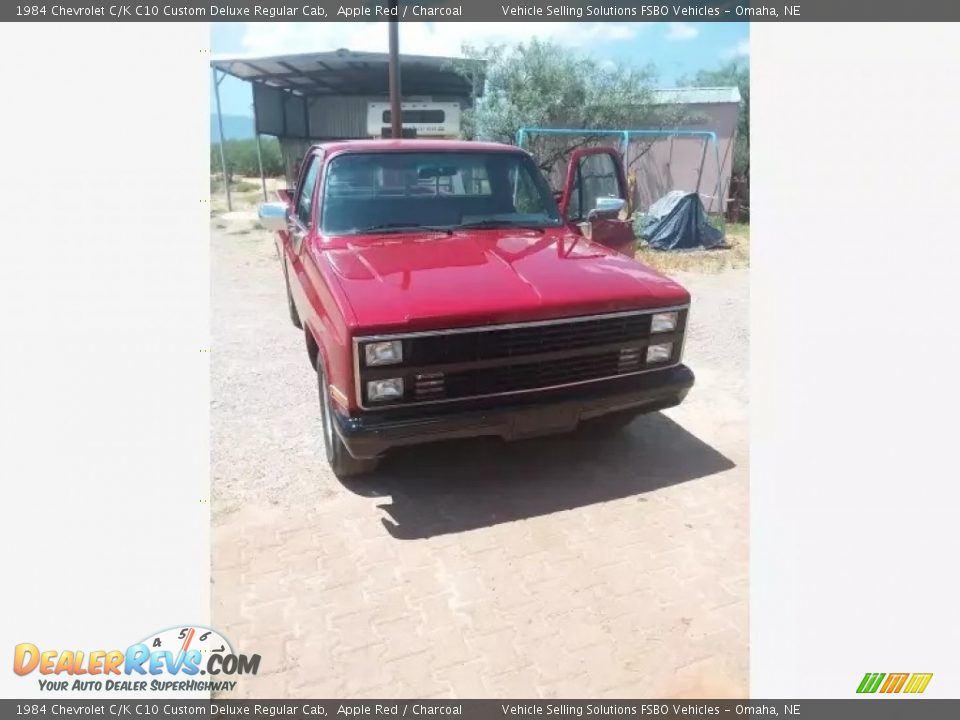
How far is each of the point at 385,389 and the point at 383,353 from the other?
0.61 feet

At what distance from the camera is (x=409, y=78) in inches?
651

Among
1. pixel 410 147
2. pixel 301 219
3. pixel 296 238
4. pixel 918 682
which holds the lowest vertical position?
pixel 918 682

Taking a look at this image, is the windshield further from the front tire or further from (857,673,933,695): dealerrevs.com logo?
(857,673,933,695): dealerrevs.com logo

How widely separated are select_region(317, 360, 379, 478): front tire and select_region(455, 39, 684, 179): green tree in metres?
11.2

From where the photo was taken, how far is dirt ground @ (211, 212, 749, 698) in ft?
7.88

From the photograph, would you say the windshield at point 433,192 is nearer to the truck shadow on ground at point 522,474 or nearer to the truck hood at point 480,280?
the truck hood at point 480,280

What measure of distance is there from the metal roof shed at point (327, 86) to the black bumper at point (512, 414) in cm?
1193

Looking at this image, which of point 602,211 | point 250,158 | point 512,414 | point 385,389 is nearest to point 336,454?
point 385,389

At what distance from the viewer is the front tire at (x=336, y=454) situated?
3.47m

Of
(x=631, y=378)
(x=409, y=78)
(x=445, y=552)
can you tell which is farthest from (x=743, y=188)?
(x=445, y=552)

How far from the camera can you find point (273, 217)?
481 cm

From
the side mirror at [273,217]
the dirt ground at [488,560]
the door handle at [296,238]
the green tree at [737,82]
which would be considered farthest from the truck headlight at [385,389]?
the green tree at [737,82]

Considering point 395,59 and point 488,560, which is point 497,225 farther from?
point 395,59

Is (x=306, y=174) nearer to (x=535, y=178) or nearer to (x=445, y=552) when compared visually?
(x=535, y=178)
